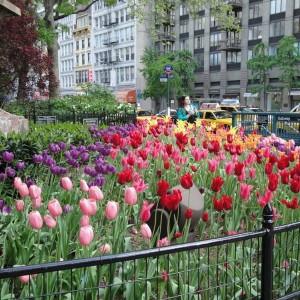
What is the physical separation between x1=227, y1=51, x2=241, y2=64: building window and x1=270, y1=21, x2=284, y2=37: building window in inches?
233

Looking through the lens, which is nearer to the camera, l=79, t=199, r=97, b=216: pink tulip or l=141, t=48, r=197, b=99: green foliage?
l=79, t=199, r=97, b=216: pink tulip

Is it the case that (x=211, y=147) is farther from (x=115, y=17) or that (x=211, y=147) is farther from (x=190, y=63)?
(x=115, y=17)

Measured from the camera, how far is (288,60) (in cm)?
4922

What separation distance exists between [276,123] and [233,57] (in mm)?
48530

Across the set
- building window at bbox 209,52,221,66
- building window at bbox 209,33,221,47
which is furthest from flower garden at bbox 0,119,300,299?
building window at bbox 209,33,221,47

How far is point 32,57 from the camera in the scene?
1911 cm

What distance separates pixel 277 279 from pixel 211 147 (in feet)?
7.25

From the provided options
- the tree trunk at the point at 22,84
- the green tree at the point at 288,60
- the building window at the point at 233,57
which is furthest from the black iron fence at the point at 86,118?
the building window at the point at 233,57

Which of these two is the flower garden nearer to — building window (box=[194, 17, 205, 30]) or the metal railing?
the metal railing

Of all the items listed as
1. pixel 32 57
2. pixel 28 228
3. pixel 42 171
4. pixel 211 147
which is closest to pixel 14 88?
pixel 32 57

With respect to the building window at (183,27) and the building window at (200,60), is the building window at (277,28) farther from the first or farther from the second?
the building window at (183,27)

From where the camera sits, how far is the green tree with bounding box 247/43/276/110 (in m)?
51.6

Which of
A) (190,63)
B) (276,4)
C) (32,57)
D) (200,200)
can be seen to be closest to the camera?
(200,200)

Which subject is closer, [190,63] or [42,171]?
[42,171]
